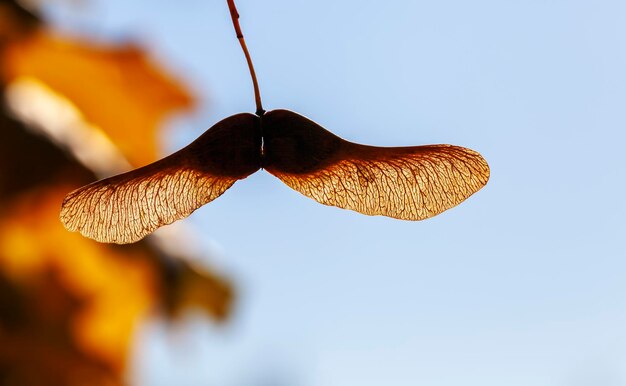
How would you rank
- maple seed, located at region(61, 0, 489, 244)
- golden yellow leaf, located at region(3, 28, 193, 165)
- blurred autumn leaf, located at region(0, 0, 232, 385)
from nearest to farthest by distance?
maple seed, located at region(61, 0, 489, 244)
blurred autumn leaf, located at region(0, 0, 232, 385)
golden yellow leaf, located at region(3, 28, 193, 165)

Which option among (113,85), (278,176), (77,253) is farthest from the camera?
(113,85)

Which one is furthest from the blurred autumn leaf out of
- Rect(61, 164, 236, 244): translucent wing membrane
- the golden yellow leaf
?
Rect(61, 164, 236, 244): translucent wing membrane

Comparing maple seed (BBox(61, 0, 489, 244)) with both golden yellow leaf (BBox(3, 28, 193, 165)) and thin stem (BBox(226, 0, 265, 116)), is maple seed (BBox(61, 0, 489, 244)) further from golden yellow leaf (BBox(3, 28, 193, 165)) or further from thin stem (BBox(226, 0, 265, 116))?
golden yellow leaf (BBox(3, 28, 193, 165))

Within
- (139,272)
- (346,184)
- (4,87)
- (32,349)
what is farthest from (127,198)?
(32,349)

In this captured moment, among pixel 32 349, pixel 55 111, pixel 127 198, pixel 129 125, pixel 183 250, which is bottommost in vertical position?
pixel 127 198

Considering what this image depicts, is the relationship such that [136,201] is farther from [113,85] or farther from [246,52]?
[113,85]

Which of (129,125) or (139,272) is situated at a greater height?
(129,125)

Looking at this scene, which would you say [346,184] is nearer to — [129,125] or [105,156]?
[105,156]

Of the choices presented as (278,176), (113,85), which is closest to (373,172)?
(278,176)
